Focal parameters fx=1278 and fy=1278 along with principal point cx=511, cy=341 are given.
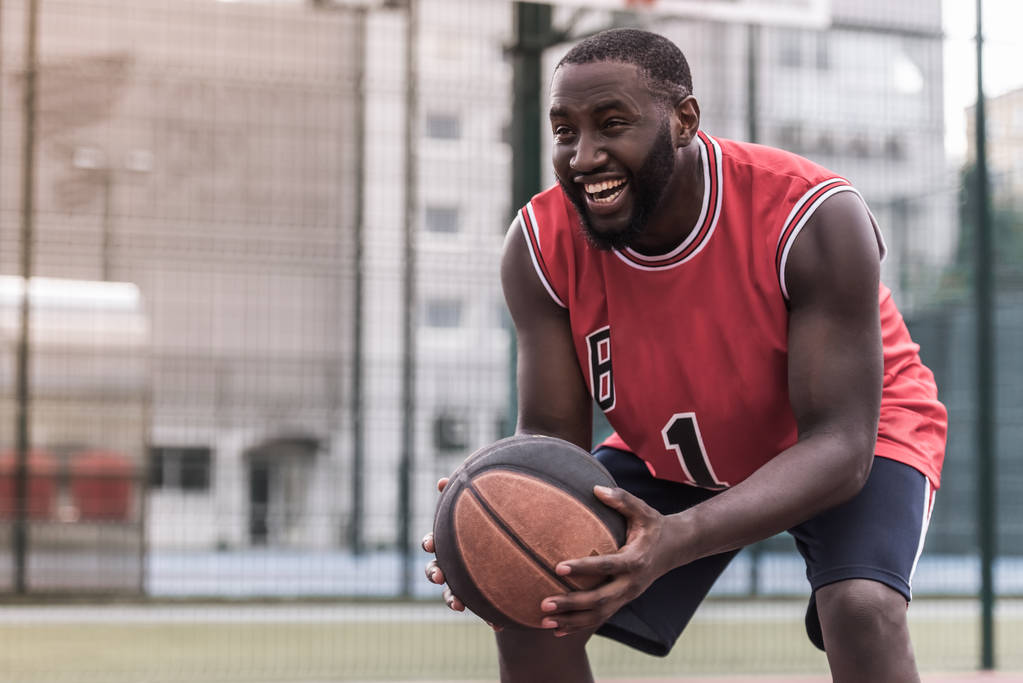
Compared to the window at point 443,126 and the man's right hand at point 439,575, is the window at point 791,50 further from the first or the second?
the man's right hand at point 439,575

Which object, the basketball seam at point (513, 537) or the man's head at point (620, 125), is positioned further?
the man's head at point (620, 125)

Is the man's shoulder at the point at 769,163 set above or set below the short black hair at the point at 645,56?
below

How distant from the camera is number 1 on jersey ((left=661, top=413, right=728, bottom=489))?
2.61 m

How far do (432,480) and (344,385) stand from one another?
832mm

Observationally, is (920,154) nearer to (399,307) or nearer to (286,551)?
(399,307)

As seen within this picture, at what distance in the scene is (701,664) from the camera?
6227mm

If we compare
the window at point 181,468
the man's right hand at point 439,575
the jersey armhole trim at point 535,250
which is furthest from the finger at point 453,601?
the window at point 181,468

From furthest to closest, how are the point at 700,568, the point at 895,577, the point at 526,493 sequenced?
the point at 700,568 → the point at 895,577 → the point at 526,493

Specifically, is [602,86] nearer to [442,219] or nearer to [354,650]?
[442,219]

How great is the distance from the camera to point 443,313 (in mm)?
6945

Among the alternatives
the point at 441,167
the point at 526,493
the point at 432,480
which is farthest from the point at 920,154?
the point at 526,493

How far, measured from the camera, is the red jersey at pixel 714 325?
8.13 ft

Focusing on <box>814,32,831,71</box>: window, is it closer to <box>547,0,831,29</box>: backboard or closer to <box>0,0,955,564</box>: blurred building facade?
<box>0,0,955,564</box>: blurred building facade

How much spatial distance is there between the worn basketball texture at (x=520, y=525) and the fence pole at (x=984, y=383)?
4.54 metres
